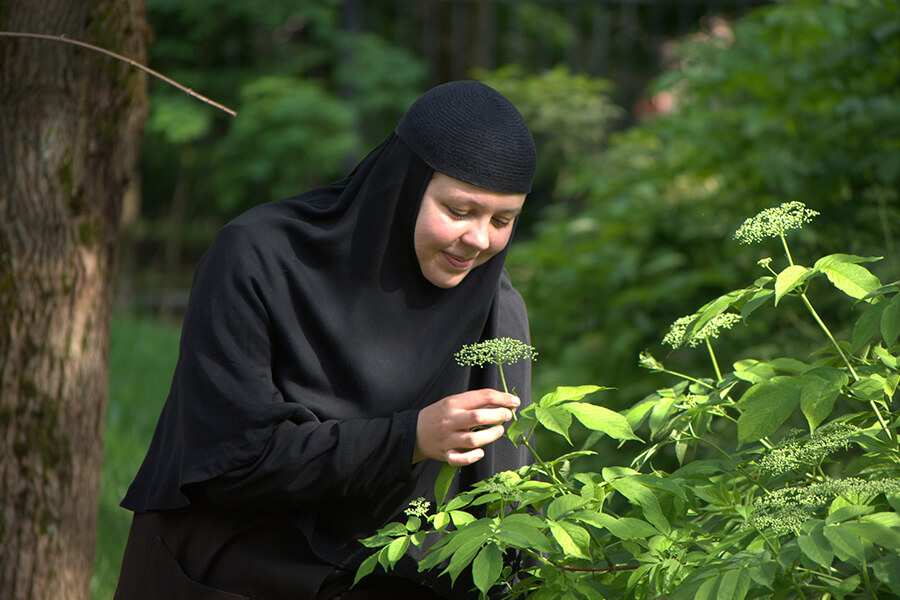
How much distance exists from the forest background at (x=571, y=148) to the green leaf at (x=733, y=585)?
224 centimetres

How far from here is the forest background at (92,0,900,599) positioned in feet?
11.8

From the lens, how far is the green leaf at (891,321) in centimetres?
120

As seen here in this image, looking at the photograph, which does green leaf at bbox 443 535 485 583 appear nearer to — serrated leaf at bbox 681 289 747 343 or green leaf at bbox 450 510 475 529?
green leaf at bbox 450 510 475 529

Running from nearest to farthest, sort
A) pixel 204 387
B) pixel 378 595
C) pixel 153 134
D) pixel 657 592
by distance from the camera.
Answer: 1. pixel 657 592
2. pixel 204 387
3. pixel 378 595
4. pixel 153 134

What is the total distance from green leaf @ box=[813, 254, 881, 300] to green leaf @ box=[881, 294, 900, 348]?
0.26 ft

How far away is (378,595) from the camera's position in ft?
5.86

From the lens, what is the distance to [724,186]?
4.02 meters

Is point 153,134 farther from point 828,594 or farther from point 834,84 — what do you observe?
point 828,594

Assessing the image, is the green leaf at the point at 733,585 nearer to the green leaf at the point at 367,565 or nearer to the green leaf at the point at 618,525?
the green leaf at the point at 618,525

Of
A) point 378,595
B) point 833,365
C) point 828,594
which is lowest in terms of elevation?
point 378,595

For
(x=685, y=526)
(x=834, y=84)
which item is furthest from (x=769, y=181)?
(x=685, y=526)

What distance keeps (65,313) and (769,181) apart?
2535 mm

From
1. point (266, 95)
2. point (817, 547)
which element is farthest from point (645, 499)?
point (266, 95)

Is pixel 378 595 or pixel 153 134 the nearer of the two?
pixel 378 595
